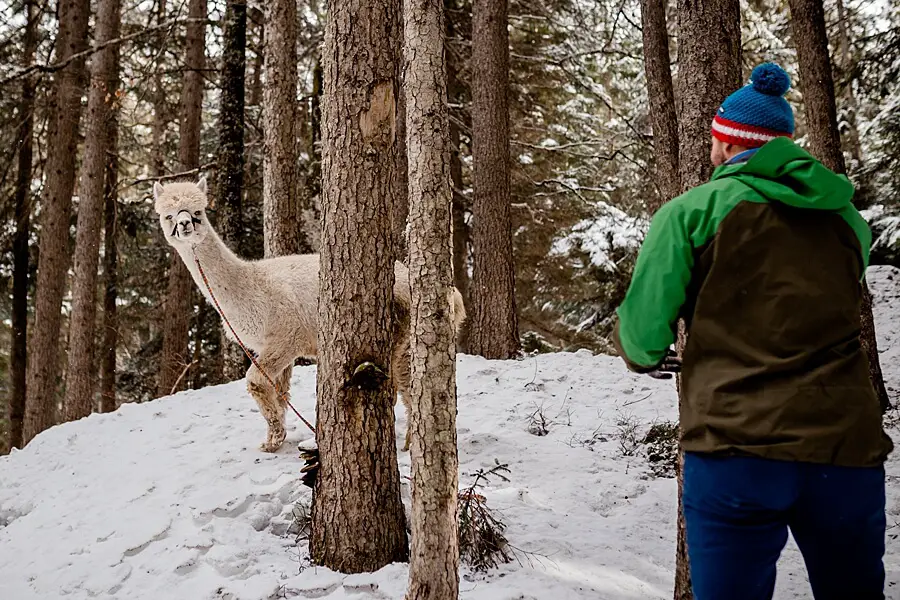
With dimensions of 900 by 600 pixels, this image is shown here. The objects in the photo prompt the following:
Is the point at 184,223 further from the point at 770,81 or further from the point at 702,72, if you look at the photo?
the point at 770,81

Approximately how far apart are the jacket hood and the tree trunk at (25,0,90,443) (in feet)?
40.8

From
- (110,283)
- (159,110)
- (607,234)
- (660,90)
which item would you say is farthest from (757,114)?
(110,283)

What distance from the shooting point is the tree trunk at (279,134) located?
9.31m

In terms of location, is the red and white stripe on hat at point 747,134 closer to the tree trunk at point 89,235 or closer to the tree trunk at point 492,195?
the tree trunk at point 492,195

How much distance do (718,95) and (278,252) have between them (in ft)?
21.4

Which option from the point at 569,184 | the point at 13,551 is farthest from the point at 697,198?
the point at 569,184

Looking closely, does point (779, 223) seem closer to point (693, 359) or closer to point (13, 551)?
point (693, 359)

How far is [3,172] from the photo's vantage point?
1424 centimetres

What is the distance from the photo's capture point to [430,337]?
12.0 ft

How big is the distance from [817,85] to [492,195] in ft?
14.8

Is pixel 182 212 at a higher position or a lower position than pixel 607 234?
lower

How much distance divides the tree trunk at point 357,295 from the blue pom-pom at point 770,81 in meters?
2.62

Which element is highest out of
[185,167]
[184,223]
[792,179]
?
[185,167]

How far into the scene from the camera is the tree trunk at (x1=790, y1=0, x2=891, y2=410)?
27.6 feet
